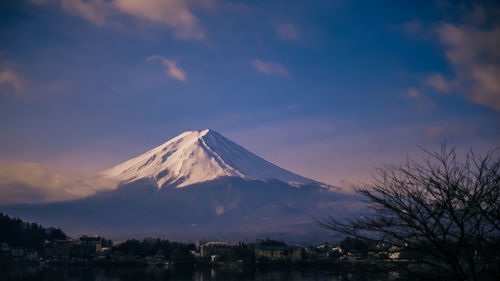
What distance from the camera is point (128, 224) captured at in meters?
85.6

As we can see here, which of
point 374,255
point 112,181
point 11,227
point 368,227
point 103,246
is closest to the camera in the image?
point 368,227

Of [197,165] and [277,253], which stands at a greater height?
[197,165]

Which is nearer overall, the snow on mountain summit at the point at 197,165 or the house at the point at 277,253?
the house at the point at 277,253

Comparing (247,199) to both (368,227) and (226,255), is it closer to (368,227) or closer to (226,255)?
(226,255)

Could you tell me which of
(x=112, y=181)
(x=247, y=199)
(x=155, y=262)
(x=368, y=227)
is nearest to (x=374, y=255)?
(x=368, y=227)

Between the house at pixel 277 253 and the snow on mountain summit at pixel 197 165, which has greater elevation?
the snow on mountain summit at pixel 197 165

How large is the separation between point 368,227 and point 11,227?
64.6 m

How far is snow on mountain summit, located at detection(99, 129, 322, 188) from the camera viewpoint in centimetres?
8912

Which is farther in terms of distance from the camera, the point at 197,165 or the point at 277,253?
the point at 197,165

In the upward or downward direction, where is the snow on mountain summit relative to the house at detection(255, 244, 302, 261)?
upward

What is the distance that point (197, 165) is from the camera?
91250 mm

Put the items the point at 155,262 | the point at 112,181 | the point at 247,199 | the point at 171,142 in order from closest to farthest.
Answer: the point at 155,262 < the point at 247,199 < the point at 112,181 < the point at 171,142

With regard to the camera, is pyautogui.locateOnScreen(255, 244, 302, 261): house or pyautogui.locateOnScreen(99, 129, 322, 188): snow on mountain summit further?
pyautogui.locateOnScreen(99, 129, 322, 188): snow on mountain summit

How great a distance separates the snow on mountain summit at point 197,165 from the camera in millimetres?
89125
